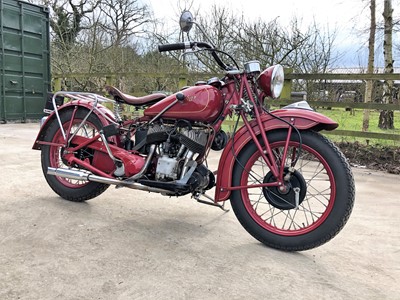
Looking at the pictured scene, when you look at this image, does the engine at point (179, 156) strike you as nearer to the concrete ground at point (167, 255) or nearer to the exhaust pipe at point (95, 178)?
the exhaust pipe at point (95, 178)

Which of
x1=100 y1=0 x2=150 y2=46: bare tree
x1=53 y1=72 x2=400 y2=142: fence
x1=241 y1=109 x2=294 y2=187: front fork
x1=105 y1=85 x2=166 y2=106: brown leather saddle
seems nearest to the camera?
x1=241 y1=109 x2=294 y2=187: front fork

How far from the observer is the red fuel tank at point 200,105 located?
2.40 m

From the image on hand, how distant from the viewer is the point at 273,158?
226 cm

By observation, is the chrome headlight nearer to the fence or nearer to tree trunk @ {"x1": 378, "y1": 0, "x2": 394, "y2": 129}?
the fence

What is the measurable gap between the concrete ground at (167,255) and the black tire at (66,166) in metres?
0.09

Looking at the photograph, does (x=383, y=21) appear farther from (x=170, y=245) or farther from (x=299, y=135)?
(x=170, y=245)

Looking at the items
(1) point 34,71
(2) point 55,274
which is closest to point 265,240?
(2) point 55,274

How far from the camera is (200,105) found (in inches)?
94.6

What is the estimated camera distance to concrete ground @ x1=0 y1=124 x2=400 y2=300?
5.96 feet

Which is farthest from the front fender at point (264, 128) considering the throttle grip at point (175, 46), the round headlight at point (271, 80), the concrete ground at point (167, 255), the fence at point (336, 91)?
the fence at point (336, 91)

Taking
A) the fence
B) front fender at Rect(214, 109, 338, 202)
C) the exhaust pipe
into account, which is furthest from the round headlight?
the fence

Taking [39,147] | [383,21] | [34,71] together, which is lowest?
[39,147]

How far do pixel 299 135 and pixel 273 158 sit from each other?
0.66 ft

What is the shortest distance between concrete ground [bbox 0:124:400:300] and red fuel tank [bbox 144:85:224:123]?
77 cm
